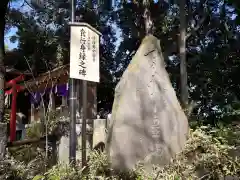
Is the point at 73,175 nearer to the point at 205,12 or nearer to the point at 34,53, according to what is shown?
the point at 205,12

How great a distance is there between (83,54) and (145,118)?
1751mm

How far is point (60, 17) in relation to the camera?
17.0 m

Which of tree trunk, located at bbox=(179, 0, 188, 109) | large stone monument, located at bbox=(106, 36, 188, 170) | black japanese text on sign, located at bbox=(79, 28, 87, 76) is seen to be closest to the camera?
large stone monument, located at bbox=(106, 36, 188, 170)

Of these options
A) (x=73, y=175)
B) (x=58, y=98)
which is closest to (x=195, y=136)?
(x=73, y=175)

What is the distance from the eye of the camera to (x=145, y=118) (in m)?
5.98

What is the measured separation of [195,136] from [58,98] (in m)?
12.6

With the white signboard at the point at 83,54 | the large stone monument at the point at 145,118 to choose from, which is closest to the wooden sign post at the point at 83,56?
the white signboard at the point at 83,54

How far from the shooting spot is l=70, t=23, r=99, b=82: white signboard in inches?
224

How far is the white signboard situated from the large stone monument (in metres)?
0.78

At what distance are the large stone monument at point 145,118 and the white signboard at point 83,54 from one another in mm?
779

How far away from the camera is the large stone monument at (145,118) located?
18.5ft

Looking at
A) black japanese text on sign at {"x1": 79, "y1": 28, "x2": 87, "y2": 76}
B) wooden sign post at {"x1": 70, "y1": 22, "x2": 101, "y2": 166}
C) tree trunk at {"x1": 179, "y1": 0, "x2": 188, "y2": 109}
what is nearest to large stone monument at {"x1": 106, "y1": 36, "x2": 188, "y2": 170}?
wooden sign post at {"x1": 70, "y1": 22, "x2": 101, "y2": 166}

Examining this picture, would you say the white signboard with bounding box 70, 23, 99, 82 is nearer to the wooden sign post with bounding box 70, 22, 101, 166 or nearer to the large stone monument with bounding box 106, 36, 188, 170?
the wooden sign post with bounding box 70, 22, 101, 166

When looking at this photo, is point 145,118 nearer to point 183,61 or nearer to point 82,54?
point 82,54
